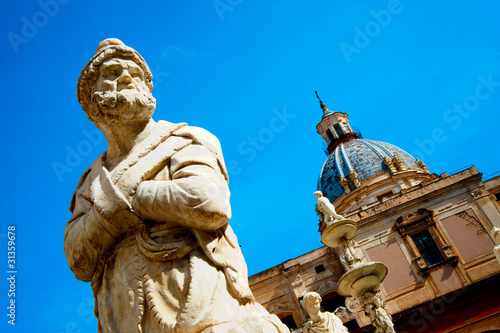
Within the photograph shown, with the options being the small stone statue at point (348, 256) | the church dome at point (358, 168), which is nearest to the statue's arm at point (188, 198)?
the small stone statue at point (348, 256)

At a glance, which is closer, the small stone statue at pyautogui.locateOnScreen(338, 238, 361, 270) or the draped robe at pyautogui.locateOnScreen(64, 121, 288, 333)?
the draped robe at pyautogui.locateOnScreen(64, 121, 288, 333)

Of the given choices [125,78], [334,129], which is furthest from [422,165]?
[125,78]

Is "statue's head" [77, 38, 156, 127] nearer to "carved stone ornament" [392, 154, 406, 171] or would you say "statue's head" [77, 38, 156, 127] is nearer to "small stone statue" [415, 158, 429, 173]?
"carved stone ornament" [392, 154, 406, 171]

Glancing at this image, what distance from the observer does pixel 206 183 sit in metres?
2.21

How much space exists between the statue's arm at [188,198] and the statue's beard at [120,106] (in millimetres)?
447

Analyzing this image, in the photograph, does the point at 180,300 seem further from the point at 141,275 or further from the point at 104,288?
the point at 104,288

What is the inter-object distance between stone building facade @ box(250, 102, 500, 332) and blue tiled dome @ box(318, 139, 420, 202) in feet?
33.8

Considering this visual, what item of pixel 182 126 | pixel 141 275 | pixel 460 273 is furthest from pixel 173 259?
pixel 460 273

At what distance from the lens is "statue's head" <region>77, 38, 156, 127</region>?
255 centimetres

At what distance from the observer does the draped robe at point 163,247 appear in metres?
2.09

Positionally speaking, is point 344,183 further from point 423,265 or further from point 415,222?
point 423,265

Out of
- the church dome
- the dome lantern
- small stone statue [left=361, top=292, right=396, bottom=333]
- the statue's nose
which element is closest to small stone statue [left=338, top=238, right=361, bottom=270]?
small stone statue [left=361, top=292, right=396, bottom=333]

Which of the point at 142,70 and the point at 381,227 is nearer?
the point at 142,70

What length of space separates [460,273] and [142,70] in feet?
96.7
